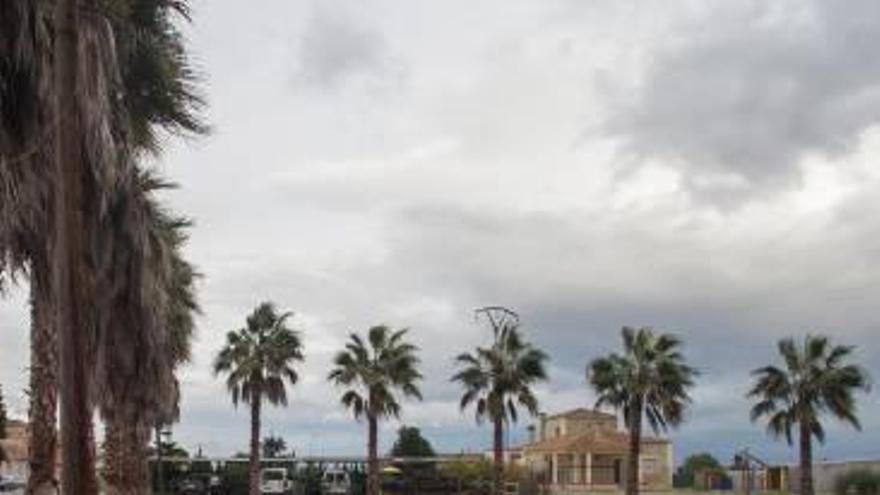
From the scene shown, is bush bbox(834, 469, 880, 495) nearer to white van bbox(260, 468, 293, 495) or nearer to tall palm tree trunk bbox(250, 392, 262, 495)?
tall palm tree trunk bbox(250, 392, 262, 495)

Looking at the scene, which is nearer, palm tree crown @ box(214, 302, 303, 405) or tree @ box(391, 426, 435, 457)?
palm tree crown @ box(214, 302, 303, 405)

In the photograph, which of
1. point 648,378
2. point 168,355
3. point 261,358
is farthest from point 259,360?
point 168,355

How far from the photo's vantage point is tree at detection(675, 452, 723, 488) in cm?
12666

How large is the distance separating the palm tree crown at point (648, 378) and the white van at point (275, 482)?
132 ft

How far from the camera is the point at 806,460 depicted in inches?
2330

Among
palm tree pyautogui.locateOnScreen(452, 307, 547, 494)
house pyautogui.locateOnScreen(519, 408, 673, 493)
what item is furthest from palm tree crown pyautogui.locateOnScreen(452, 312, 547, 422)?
house pyautogui.locateOnScreen(519, 408, 673, 493)

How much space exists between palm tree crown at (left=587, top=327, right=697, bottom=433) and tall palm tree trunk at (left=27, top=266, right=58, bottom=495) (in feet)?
132

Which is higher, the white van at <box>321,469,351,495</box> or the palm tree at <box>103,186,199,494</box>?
the palm tree at <box>103,186,199,494</box>

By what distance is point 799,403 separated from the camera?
59.9m

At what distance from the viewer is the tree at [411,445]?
13362 centimetres

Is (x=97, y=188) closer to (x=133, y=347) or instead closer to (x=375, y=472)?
(x=133, y=347)

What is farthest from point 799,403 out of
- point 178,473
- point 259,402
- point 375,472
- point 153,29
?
point 178,473

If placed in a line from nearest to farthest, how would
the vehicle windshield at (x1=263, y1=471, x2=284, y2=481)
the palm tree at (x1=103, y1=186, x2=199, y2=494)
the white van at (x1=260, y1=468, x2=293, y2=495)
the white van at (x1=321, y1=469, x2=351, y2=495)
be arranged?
the palm tree at (x1=103, y1=186, x2=199, y2=494) < the white van at (x1=321, y1=469, x2=351, y2=495) < the white van at (x1=260, y1=468, x2=293, y2=495) < the vehicle windshield at (x1=263, y1=471, x2=284, y2=481)

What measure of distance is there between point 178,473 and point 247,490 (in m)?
12.2
